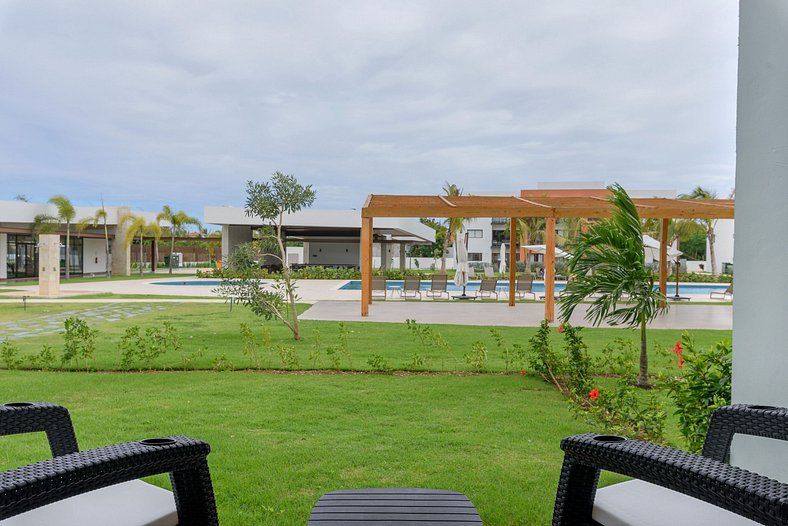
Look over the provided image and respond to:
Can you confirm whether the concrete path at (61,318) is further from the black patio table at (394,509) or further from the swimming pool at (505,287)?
the swimming pool at (505,287)

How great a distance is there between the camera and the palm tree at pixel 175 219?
40.5 metres

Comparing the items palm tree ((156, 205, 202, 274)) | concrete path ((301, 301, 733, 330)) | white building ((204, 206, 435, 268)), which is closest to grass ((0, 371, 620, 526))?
concrete path ((301, 301, 733, 330))

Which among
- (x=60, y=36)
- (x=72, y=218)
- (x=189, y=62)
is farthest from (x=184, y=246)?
(x=60, y=36)

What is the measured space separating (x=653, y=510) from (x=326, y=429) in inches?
116

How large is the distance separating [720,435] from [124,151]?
72.1 meters

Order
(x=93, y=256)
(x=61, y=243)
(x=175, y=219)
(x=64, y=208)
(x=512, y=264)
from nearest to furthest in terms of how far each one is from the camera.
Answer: (x=512, y=264) < (x=64, y=208) < (x=61, y=243) < (x=93, y=256) < (x=175, y=219)

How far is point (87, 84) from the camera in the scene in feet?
93.2

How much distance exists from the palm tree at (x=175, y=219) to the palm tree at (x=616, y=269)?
127 feet

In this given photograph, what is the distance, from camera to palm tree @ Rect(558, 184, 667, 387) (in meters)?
5.62

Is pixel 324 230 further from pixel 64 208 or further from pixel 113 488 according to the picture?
pixel 113 488

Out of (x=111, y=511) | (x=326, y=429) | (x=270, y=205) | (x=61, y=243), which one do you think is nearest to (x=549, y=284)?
(x=270, y=205)

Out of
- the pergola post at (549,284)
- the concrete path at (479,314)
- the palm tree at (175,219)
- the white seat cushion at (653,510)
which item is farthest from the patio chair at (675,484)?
the palm tree at (175,219)

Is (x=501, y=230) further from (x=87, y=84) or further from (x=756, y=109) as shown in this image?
(x=756, y=109)

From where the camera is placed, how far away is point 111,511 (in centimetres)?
175
